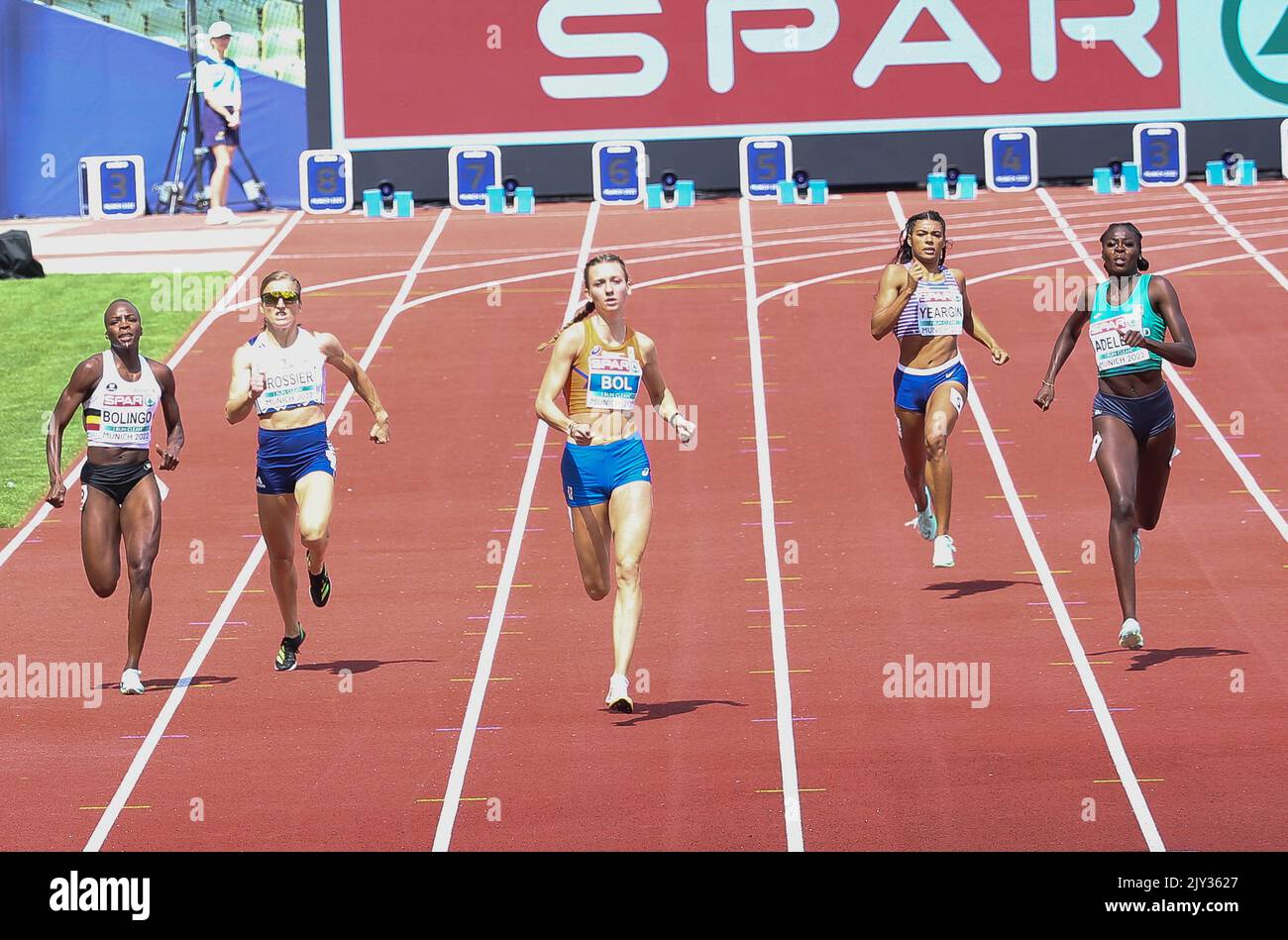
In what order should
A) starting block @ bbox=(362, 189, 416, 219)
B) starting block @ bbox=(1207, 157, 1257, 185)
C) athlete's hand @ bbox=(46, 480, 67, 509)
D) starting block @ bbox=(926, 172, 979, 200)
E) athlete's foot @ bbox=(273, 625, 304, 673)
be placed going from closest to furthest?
athlete's hand @ bbox=(46, 480, 67, 509) → athlete's foot @ bbox=(273, 625, 304, 673) → starting block @ bbox=(926, 172, 979, 200) → starting block @ bbox=(362, 189, 416, 219) → starting block @ bbox=(1207, 157, 1257, 185)

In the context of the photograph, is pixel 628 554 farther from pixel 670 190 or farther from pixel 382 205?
pixel 382 205

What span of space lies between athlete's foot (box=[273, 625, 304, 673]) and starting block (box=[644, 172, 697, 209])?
57.2ft

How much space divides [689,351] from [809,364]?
1.26 meters

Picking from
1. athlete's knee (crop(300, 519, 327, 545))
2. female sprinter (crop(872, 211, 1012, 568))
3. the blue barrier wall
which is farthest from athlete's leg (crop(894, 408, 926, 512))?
the blue barrier wall

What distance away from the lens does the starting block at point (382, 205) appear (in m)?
28.2

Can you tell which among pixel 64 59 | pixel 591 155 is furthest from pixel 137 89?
pixel 591 155

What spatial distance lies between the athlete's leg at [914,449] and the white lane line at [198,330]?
14.6 feet

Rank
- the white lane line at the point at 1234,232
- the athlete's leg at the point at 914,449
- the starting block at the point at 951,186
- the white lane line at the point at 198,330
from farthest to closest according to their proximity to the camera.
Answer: the starting block at the point at 951,186, the white lane line at the point at 1234,232, the white lane line at the point at 198,330, the athlete's leg at the point at 914,449

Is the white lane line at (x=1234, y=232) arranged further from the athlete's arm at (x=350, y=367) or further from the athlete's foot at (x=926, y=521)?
the athlete's arm at (x=350, y=367)

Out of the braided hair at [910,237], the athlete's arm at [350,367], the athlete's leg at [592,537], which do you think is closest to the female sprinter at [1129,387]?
the braided hair at [910,237]

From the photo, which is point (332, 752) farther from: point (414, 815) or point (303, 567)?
Result: point (303, 567)

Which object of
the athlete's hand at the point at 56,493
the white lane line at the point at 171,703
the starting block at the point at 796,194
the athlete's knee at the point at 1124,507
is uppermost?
the starting block at the point at 796,194

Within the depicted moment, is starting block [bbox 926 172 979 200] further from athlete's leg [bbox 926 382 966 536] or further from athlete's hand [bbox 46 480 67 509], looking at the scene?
athlete's hand [bbox 46 480 67 509]

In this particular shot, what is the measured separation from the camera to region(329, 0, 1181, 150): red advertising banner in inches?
1113
